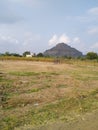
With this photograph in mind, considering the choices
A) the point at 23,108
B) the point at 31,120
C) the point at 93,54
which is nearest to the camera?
the point at 31,120

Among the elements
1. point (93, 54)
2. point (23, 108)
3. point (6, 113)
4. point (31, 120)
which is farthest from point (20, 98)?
point (93, 54)

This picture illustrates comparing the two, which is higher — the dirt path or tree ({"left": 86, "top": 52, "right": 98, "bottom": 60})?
tree ({"left": 86, "top": 52, "right": 98, "bottom": 60})

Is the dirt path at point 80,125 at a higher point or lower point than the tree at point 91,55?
lower

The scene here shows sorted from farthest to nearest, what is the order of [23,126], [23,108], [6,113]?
1. [23,108]
2. [6,113]
3. [23,126]

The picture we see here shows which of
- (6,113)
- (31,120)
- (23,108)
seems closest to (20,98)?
(23,108)

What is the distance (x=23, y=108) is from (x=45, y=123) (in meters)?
2.10

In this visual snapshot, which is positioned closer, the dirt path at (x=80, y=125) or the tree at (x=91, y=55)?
the dirt path at (x=80, y=125)

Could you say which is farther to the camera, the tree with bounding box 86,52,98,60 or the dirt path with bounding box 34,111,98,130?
the tree with bounding box 86,52,98,60

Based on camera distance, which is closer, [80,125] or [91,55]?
[80,125]

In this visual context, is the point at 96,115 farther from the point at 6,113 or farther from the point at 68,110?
the point at 6,113

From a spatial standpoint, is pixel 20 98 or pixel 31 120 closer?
pixel 31 120

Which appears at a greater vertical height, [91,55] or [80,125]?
[91,55]

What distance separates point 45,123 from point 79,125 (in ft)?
3.42

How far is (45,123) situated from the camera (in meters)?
9.25
